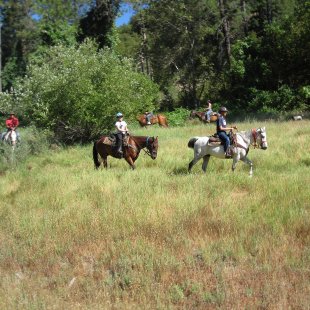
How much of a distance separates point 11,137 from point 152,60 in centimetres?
2463

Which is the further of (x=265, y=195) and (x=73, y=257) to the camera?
(x=265, y=195)

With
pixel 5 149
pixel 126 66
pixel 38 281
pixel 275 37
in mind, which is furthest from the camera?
pixel 275 37

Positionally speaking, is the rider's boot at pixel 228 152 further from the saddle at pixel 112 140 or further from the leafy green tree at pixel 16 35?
the leafy green tree at pixel 16 35

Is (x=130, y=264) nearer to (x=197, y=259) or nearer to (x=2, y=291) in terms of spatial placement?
(x=197, y=259)

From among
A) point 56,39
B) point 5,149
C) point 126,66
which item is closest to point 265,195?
point 5,149

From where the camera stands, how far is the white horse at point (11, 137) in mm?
20909

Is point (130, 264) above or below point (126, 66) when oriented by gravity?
below

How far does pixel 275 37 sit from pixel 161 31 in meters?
12.6

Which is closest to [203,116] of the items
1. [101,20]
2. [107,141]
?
[101,20]

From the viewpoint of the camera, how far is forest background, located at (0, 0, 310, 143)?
22.6m

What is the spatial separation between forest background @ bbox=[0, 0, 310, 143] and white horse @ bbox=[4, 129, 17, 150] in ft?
6.09

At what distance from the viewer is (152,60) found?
43.1 m

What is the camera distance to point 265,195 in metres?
9.59

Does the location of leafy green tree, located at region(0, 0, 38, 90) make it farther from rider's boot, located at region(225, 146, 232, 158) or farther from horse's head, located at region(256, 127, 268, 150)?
horse's head, located at region(256, 127, 268, 150)
